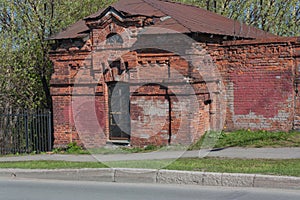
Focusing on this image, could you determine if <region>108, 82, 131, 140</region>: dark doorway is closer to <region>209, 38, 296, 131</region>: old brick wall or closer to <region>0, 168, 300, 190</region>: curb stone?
<region>209, 38, 296, 131</region>: old brick wall

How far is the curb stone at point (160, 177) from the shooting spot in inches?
348

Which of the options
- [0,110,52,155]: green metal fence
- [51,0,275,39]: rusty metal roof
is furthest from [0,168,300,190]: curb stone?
[51,0,275,39]: rusty metal roof

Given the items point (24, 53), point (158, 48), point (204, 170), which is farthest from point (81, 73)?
point (204, 170)

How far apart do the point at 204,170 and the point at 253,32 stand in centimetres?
1130

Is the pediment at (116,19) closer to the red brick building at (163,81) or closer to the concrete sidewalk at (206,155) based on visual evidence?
the red brick building at (163,81)

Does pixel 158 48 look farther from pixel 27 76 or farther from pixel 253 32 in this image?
pixel 27 76

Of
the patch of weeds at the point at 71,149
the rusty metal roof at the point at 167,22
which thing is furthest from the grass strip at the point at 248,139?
the patch of weeds at the point at 71,149

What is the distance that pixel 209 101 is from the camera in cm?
1527

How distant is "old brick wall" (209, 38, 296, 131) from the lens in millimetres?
14578

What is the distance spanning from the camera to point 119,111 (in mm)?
15461

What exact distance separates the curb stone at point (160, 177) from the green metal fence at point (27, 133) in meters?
5.21

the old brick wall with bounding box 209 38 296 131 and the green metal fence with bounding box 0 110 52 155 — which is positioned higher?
the old brick wall with bounding box 209 38 296 131

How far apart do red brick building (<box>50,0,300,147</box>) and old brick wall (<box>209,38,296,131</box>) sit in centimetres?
3

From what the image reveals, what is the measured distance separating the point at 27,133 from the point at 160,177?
8568 mm
